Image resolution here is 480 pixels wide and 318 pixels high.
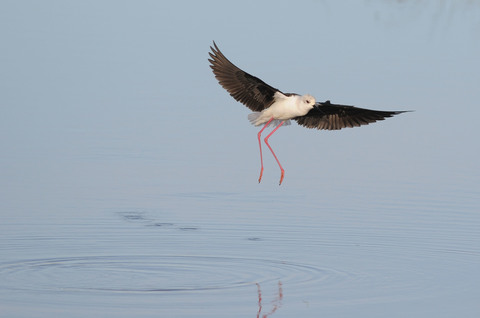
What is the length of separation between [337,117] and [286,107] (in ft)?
2.94

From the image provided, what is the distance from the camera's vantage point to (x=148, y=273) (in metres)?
10.4

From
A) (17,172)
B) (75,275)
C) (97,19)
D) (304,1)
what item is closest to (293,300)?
(75,275)

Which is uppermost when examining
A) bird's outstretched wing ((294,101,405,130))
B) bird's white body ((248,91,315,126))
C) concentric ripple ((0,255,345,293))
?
bird's outstretched wing ((294,101,405,130))

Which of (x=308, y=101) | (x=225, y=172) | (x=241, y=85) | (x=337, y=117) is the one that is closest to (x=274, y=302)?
(x=308, y=101)

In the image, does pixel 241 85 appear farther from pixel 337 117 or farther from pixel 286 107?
pixel 337 117

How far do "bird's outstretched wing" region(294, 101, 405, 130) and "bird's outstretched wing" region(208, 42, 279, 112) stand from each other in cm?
54

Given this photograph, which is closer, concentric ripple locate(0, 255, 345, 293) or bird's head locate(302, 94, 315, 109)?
concentric ripple locate(0, 255, 345, 293)

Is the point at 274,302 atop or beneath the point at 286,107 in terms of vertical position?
beneath

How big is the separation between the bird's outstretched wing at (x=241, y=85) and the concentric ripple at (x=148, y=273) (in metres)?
1.68

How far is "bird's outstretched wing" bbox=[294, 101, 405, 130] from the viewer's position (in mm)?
12193

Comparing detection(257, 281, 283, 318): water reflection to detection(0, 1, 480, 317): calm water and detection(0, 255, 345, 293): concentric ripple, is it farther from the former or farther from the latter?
detection(0, 255, 345, 293): concentric ripple

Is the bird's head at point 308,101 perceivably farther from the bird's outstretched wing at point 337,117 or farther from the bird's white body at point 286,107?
the bird's outstretched wing at point 337,117

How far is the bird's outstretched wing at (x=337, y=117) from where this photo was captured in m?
12.2

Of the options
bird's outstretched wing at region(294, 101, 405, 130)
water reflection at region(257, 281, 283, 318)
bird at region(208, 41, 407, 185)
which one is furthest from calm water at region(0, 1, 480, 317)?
bird at region(208, 41, 407, 185)
